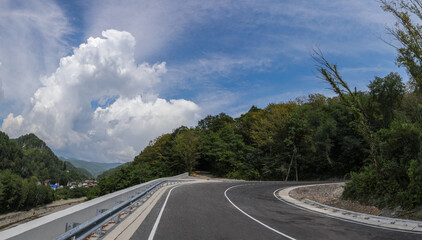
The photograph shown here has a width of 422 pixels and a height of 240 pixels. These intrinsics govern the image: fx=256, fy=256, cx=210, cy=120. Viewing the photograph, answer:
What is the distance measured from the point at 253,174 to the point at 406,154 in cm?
3701

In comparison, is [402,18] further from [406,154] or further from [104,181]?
[104,181]

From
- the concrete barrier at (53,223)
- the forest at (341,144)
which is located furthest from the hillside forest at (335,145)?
the concrete barrier at (53,223)

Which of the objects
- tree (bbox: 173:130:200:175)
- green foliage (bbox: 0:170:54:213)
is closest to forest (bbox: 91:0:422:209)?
tree (bbox: 173:130:200:175)

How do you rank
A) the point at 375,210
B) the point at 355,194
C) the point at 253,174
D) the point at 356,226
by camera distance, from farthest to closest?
the point at 253,174 < the point at 355,194 < the point at 375,210 < the point at 356,226

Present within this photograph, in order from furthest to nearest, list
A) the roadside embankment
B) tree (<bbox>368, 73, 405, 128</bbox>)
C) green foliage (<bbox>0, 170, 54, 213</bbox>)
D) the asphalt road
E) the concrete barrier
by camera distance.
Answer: green foliage (<bbox>0, 170, 54, 213</bbox>) < the roadside embankment < tree (<bbox>368, 73, 405, 128</bbox>) < the asphalt road < the concrete barrier

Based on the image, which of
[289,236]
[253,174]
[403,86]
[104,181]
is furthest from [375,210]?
[104,181]

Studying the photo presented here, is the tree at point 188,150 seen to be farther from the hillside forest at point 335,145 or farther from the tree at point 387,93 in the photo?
the tree at point 387,93

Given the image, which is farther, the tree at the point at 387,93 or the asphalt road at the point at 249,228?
the tree at the point at 387,93

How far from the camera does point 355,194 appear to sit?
1512 centimetres

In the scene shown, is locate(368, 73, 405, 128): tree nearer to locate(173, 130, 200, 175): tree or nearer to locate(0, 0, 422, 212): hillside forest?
locate(0, 0, 422, 212): hillside forest

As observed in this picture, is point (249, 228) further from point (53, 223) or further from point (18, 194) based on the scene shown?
point (18, 194)

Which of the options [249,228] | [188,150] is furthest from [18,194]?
[249,228]

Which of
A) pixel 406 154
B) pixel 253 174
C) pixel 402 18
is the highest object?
pixel 402 18

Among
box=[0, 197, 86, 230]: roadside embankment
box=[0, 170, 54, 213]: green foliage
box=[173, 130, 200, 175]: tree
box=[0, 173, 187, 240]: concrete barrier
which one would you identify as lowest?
box=[0, 197, 86, 230]: roadside embankment
